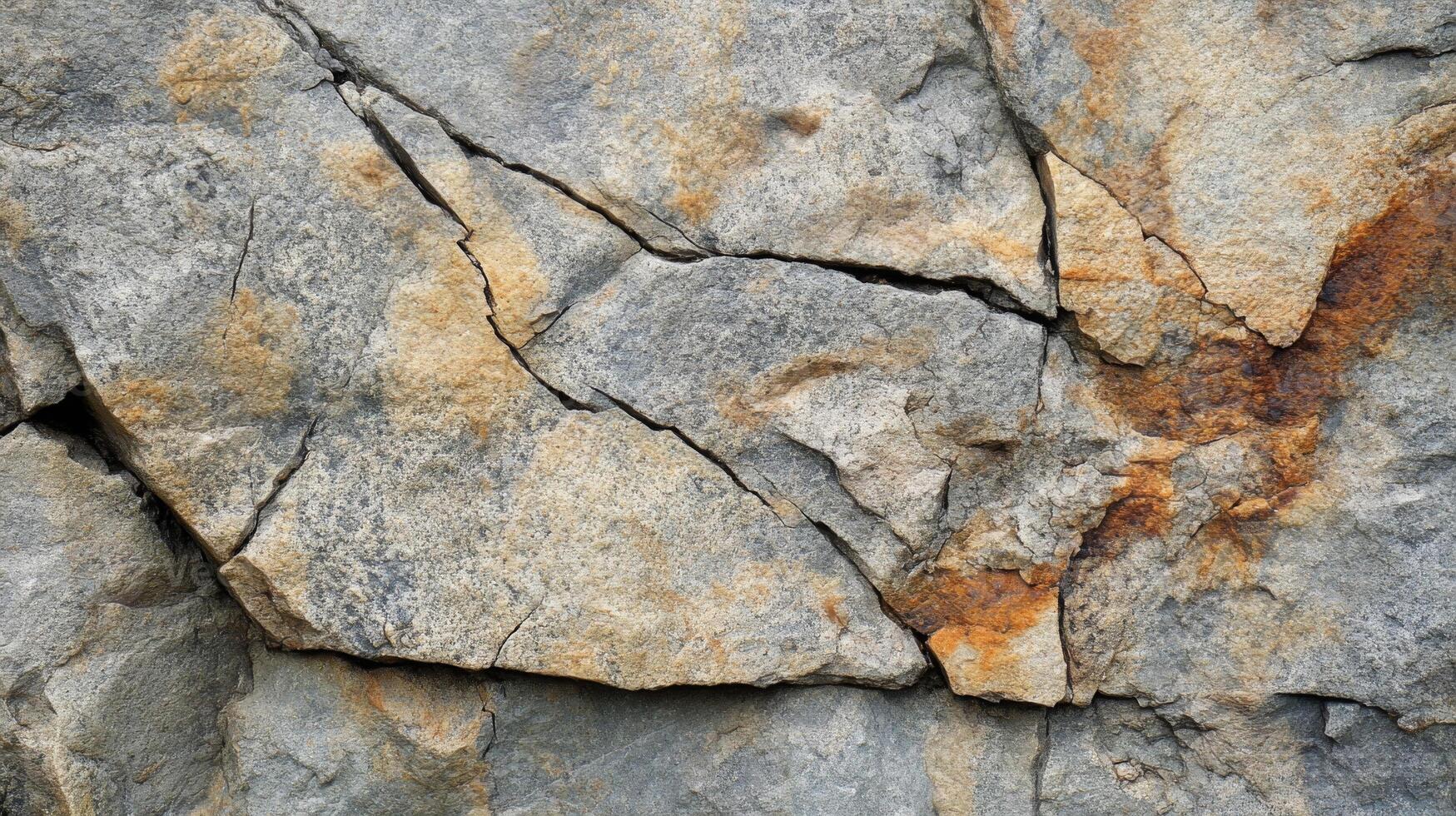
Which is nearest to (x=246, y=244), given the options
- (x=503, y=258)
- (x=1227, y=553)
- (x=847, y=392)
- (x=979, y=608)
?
(x=503, y=258)

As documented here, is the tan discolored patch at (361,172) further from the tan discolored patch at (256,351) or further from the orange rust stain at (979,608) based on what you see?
the orange rust stain at (979,608)

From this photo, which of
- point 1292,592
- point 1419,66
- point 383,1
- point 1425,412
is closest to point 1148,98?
point 1419,66

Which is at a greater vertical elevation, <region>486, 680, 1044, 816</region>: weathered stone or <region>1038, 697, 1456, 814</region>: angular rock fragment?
<region>1038, 697, 1456, 814</region>: angular rock fragment

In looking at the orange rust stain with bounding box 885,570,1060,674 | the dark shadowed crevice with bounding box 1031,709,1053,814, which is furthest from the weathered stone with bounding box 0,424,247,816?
the dark shadowed crevice with bounding box 1031,709,1053,814

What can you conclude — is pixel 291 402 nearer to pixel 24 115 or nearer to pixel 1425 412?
pixel 24 115

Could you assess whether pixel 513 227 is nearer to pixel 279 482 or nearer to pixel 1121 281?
pixel 279 482

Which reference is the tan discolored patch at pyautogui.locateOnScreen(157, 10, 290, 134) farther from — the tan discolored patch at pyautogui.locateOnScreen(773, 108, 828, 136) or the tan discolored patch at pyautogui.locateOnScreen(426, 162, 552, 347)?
the tan discolored patch at pyautogui.locateOnScreen(773, 108, 828, 136)

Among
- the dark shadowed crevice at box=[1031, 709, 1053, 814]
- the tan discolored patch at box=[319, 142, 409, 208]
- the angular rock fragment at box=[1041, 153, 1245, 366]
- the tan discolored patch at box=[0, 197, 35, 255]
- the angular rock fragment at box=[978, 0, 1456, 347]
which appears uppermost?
the angular rock fragment at box=[978, 0, 1456, 347]
